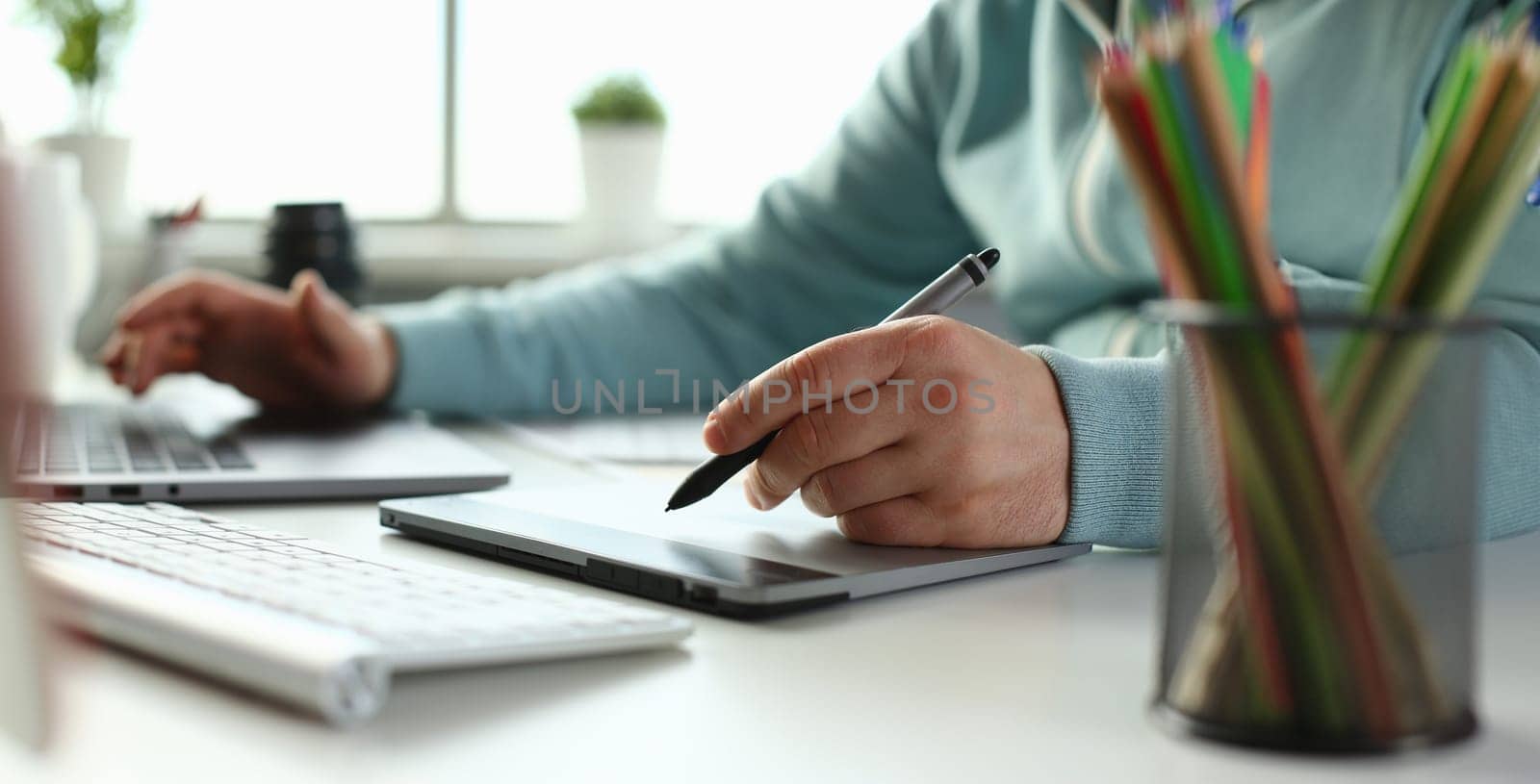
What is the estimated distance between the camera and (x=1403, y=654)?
13.9 inches

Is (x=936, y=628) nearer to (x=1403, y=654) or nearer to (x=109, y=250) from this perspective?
(x=1403, y=654)

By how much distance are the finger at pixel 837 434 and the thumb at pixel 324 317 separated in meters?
0.58

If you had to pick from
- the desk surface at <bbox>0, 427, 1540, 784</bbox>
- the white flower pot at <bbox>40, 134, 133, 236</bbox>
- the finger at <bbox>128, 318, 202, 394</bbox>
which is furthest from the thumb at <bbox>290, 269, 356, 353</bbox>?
the white flower pot at <bbox>40, 134, 133, 236</bbox>

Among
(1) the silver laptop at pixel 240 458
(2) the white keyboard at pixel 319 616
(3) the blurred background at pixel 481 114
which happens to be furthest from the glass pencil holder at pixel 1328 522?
(3) the blurred background at pixel 481 114

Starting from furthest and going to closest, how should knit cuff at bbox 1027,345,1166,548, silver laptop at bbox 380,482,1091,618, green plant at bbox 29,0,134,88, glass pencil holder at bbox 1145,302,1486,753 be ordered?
green plant at bbox 29,0,134,88 → knit cuff at bbox 1027,345,1166,548 → silver laptop at bbox 380,482,1091,618 → glass pencil holder at bbox 1145,302,1486,753

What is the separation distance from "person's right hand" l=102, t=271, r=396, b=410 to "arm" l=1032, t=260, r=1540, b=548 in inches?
24.6

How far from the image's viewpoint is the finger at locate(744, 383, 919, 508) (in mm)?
583

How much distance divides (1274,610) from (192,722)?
283 mm

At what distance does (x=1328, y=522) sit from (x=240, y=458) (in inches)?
26.4

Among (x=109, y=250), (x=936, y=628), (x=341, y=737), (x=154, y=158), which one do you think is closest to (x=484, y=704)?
(x=341, y=737)

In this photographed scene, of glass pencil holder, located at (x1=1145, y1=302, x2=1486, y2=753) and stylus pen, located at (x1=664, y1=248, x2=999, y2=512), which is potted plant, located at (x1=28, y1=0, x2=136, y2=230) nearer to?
stylus pen, located at (x1=664, y1=248, x2=999, y2=512)

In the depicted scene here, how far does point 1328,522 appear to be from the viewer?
1.11 feet

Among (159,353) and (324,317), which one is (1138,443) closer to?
(324,317)

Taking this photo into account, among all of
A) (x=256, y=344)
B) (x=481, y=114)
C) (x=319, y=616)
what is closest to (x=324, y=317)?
(x=256, y=344)
